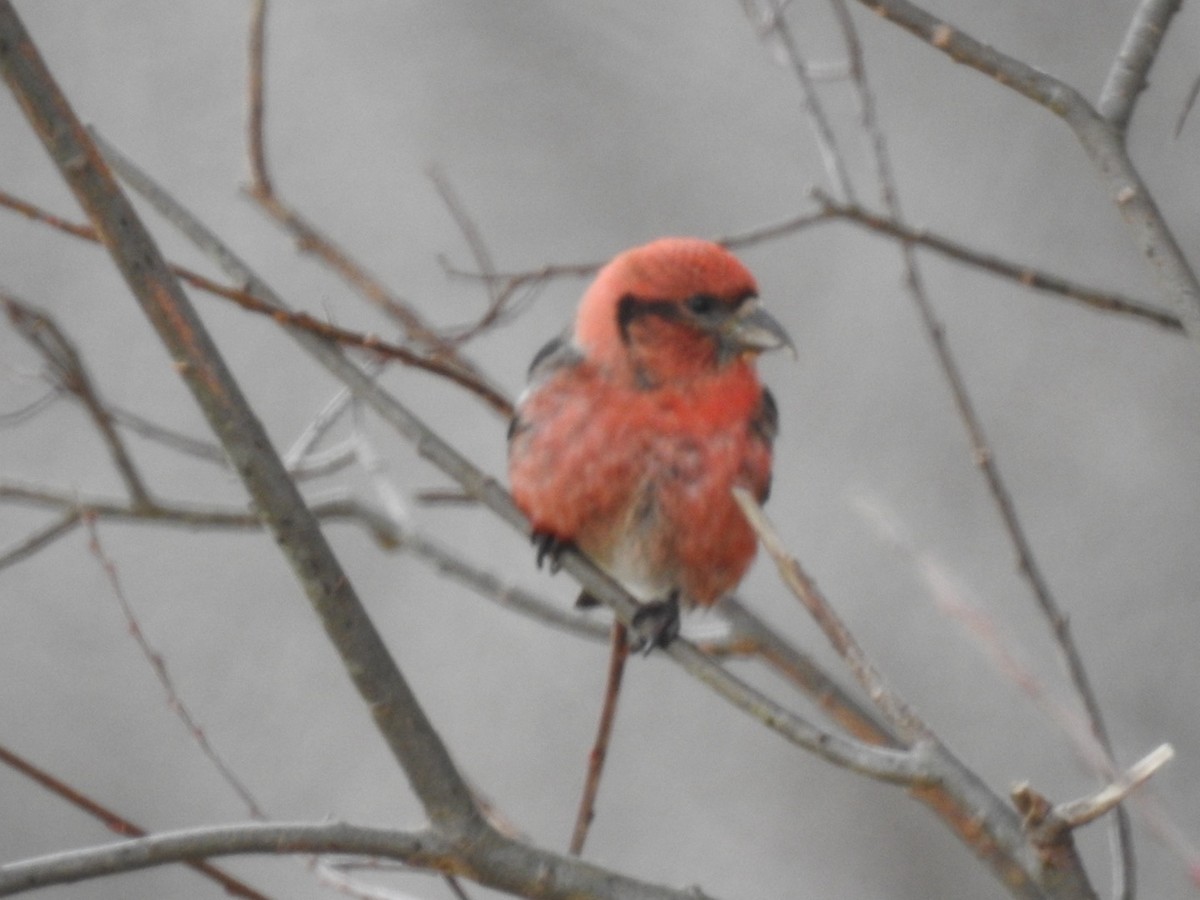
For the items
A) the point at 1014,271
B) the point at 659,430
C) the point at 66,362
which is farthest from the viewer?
the point at 659,430

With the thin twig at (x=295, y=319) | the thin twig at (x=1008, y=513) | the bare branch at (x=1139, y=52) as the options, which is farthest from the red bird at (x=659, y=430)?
the bare branch at (x=1139, y=52)

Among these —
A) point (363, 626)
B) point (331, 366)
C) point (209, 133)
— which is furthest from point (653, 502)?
point (209, 133)

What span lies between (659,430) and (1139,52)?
1252 millimetres

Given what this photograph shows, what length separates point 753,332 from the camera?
3.51m

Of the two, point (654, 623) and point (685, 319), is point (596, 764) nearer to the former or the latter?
point (654, 623)

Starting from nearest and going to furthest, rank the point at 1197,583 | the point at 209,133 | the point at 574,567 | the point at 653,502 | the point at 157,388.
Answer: the point at 574,567, the point at 653,502, the point at 1197,583, the point at 157,388, the point at 209,133

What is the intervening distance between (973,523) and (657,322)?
2.89 meters

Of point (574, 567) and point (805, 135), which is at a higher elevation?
point (805, 135)

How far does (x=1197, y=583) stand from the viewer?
6.13 meters

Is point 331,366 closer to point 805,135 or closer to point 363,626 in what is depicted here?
point 363,626

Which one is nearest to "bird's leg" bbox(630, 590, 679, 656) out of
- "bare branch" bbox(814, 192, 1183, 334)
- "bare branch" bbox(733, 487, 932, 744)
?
Result: "bare branch" bbox(814, 192, 1183, 334)

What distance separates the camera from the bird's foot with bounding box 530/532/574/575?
11.5 feet

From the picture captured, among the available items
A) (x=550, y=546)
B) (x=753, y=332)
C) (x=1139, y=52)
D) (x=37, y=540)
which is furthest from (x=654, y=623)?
(x=1139, y=52)

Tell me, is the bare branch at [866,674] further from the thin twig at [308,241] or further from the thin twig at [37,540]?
the thin twig at [37,540]
